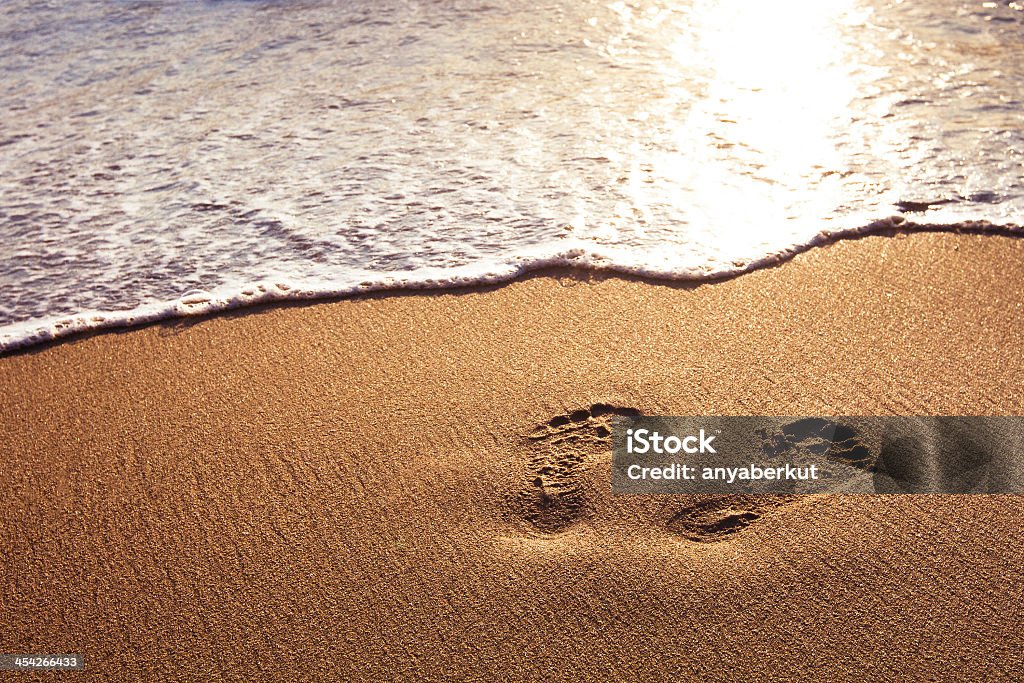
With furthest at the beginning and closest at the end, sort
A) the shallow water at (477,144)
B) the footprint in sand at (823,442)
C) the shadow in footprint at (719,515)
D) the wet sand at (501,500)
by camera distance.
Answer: the shallow water at (477,144)
the footprint in sand at (823,442)
the shadow in footprint at (719,515)
the wet sand at (501,500)

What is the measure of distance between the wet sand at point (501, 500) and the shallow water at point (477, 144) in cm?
29

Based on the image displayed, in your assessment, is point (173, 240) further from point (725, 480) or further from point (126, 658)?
point (725, 480)

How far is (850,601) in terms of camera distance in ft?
6.25

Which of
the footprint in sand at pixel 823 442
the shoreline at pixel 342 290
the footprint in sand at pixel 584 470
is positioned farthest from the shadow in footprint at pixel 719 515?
the shoreline at pixel 342 290

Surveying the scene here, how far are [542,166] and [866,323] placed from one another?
156 cm

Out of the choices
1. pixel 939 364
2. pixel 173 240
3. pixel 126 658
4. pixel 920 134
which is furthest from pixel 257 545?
pixel 920 134

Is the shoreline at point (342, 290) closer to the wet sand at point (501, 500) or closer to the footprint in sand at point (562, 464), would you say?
the wet sand at point (501, 500)

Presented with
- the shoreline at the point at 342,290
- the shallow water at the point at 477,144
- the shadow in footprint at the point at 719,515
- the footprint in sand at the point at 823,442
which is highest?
the shallow water at the point at 477,144

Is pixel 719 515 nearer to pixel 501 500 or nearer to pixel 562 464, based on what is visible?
pixel 562 464

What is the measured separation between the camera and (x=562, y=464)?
7.48 feet

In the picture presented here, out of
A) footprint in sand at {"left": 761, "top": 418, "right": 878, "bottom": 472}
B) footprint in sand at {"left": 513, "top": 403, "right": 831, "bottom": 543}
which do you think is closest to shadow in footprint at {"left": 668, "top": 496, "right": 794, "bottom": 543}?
footprint in sand at {"left": 513, "top": 403, "right": 831, "bottom": 543}

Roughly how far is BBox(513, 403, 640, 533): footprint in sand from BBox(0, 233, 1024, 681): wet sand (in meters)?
0.01

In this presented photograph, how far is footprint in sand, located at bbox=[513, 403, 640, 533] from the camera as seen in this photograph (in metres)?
2.17

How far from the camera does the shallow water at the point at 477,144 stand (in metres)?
3.16
